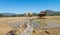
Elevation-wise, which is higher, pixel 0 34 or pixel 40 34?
pixel 0 34

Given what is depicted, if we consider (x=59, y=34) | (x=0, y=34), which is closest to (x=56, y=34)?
(x=59, y=34)

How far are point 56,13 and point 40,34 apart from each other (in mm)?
48283

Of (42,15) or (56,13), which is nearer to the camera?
(42,15)

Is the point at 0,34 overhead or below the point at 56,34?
overhead

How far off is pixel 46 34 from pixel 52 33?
1.19m

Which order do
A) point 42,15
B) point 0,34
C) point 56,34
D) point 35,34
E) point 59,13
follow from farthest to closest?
1. point 59,13
2. point 42,15
3. point 56,34
4. point 35,34
5. point 0,34

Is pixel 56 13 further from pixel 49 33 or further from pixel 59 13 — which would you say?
pixel 49 33

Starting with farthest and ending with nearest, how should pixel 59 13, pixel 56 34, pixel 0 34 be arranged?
pixel 59 13 → pixel 56 34 → pixel 0 34

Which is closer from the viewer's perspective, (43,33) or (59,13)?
(43,33)

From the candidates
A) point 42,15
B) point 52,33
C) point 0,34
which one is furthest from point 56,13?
point 0,34

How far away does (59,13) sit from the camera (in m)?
68.4

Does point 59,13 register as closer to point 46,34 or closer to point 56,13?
point 56,13

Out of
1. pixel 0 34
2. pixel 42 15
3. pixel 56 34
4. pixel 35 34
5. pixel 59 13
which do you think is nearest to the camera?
pixel 0 34

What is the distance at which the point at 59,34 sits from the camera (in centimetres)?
2181
